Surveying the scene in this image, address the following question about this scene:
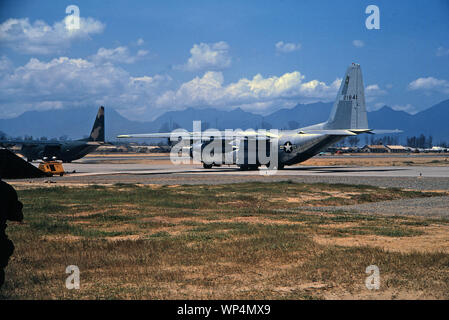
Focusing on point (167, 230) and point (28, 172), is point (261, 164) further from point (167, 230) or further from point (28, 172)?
point (28, 172)

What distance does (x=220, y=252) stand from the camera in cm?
1263

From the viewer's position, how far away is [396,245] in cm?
1361

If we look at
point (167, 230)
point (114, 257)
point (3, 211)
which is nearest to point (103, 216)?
point (167, 230)

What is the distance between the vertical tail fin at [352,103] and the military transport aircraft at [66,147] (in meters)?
34.0

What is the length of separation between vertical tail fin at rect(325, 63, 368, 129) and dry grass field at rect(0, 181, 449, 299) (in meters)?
34.1

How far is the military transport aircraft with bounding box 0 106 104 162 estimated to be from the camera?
6894cm

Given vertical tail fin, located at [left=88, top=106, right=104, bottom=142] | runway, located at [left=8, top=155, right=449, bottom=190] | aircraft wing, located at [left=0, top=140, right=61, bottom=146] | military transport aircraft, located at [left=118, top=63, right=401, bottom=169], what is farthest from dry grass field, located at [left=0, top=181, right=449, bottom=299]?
vertical tail fin, located at [left=88, top=106, right=104, bottom=142]

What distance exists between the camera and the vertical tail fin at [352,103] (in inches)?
2154

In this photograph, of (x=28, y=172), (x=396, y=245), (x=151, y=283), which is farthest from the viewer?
(x=396, y=245)

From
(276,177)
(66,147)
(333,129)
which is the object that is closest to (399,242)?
(276,177)

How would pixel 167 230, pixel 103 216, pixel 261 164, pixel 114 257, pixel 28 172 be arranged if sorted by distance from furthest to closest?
1. pixel 261 164
2. pixel 103 216
3. pixel 167 230
4. pixel 114 257
5. pixel 28 172

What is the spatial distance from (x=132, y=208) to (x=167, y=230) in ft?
21.2

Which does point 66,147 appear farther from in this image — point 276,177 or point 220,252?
point 220,252
